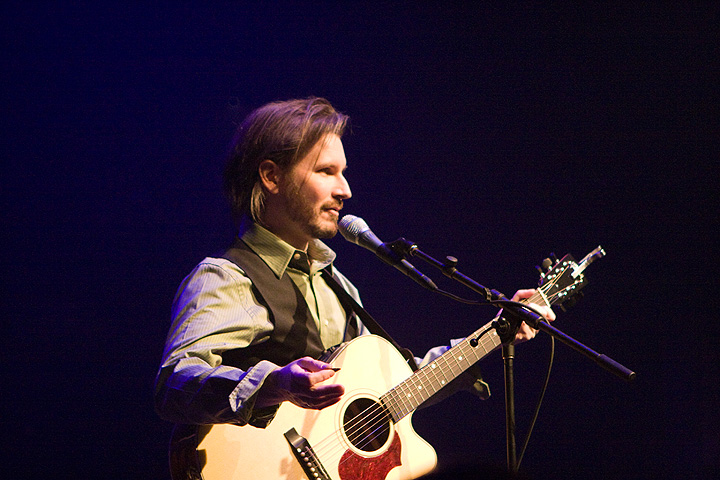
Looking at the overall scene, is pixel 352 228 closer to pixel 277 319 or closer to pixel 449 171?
pixel 277 319

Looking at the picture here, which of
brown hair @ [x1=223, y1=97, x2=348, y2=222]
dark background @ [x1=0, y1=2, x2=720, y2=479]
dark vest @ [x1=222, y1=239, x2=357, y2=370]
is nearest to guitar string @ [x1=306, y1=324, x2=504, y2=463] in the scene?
dark vest @ [x1=222, y1=239, x2=357, y2=370]

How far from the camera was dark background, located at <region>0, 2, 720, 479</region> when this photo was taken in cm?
283

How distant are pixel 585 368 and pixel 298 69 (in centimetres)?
258

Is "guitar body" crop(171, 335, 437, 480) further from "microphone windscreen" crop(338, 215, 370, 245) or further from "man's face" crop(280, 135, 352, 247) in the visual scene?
"man's face" crop(280, 135, 352, 247)

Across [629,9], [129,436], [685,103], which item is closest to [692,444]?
[685,103]

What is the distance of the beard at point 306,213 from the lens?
2.23m

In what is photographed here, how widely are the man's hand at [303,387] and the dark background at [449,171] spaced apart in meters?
1.58

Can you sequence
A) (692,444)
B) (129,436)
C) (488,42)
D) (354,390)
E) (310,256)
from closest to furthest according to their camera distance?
1. (354,390)
2. (310,256)
3. (129,436)
4. (692,444)
5. (488,42)

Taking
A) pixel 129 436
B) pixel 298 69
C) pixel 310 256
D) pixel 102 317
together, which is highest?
pixel 298 69

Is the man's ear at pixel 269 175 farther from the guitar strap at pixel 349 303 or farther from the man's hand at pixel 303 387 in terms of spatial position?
the man's hand at pixel 303 387

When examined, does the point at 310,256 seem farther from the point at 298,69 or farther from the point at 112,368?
the point at 298,69

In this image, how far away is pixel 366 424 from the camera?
6.38 feet

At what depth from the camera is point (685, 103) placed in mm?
3418

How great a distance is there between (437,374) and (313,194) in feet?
2.92
